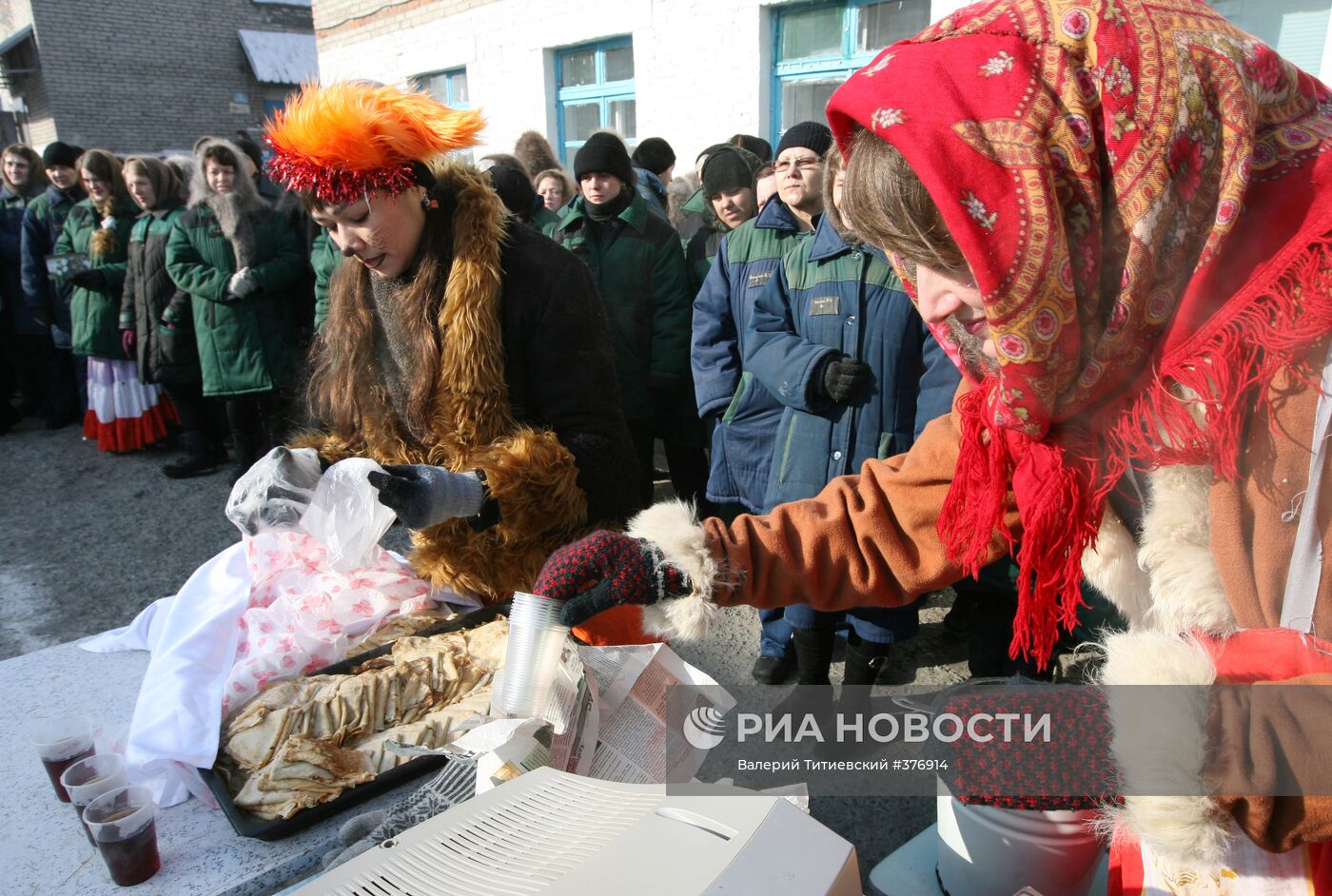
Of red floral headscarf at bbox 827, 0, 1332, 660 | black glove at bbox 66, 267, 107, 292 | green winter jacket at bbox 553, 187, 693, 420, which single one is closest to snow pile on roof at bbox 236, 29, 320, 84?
black glove at bbox 66, 267, 107, 292

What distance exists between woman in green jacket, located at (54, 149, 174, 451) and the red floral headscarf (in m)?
5.74

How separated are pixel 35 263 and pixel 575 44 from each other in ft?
15.8

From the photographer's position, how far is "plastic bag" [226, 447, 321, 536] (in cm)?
180

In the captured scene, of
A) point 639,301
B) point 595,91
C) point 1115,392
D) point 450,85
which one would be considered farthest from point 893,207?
point 450,85

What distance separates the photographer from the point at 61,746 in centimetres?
140

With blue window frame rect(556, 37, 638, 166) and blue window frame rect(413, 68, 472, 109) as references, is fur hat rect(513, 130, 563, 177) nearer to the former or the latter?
blue window frame rect(556, 37, 638, 166)

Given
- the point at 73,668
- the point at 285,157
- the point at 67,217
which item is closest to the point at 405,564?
the point at 73,668

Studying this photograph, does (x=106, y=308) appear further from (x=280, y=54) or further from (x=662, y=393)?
(x=280, y=54)

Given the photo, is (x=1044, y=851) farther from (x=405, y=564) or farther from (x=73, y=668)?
(x=73, y=668)

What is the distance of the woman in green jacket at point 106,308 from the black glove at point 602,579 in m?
5.32

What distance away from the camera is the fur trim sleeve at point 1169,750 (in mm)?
760

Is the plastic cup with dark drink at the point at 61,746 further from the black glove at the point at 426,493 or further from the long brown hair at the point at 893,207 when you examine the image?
the long brown hair at the point at 893,207

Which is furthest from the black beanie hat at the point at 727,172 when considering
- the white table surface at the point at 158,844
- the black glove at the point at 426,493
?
the white table surface at the point at 158,844

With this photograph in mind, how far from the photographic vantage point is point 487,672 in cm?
158
